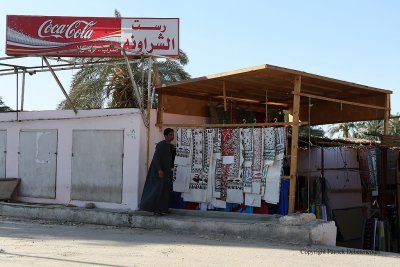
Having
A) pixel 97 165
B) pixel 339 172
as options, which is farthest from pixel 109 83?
pixel 339 172

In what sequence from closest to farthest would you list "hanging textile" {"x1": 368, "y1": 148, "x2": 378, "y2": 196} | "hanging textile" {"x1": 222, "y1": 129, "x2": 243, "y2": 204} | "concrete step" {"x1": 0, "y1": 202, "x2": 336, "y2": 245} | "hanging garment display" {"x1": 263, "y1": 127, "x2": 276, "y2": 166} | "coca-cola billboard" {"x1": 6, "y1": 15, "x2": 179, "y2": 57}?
"concrete step" {"x1": 0, "y1": 202, "x2": 336, "y2": 245} < "hanging garment display" {"x1": 263, "y1": 127, "x2": 276, "y2": 166} < "hanging textile" {"x1": 222, "y1": 129, "x2": 243, "y2": 204} < "hanging textile" {"x1": 368, "y1": 148, "x2": 378, "y2": 196} < "coca-cola billboard" {"x1": 6, "y1": 15, "x2": 179, "y2": 57}

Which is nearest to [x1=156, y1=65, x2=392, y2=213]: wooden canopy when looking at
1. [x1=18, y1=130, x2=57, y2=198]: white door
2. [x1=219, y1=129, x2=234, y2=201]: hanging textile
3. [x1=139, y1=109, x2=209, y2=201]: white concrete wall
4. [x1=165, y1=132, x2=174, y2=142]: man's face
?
[x1=139, y1=109, x2=209, y2=201]: white concrete wall

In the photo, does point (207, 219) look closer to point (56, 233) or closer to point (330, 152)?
point (56, 233)

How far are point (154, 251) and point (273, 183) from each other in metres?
2.83

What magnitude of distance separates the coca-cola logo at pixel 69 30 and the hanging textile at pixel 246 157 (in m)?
4.52

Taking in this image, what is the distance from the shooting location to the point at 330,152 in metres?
12.0

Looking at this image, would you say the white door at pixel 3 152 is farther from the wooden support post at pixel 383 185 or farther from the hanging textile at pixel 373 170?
the wooden support post at pixel 383 185

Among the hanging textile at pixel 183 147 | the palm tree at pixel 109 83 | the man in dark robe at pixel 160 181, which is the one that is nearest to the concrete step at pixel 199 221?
the man in dark robe at pixel 160 181

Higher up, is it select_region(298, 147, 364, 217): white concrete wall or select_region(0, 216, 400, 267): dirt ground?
select_region(298, 147, 364, 217): white concrete wall

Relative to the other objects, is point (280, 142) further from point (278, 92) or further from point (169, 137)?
point (278, 92)

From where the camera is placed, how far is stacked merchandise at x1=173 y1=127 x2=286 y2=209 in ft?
29.0

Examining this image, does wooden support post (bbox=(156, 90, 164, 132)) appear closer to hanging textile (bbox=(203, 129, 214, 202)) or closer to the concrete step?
hanging textile (bbox=(203, 129, 214, 202))

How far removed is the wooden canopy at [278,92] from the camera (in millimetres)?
8852

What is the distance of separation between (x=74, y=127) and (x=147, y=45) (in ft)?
7.96
